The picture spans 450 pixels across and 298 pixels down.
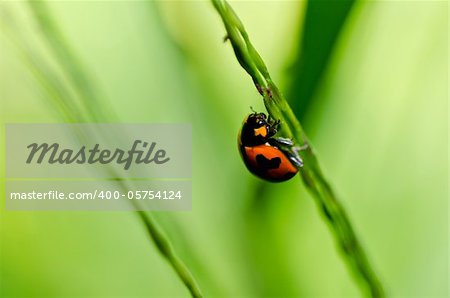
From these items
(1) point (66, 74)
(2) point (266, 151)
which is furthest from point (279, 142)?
(1) point (66, 74)

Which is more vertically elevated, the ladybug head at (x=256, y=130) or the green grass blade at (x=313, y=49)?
the green grass blade at (x=313, y=49)

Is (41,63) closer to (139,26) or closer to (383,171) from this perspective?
(139,26)

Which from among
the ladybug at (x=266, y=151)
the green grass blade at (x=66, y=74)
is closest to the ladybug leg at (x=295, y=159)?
the ladybug at (x=266, y=151)

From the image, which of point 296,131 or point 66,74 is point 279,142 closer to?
point 296,131

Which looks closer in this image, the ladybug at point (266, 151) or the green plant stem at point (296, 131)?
the green plant stem at point (296, 131)

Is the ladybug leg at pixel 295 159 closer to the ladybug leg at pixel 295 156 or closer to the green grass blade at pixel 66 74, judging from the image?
the ladybug leg at pixel 295 156

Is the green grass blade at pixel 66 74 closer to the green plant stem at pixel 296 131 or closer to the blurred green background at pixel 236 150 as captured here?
the blurred green background at pixel 236 150

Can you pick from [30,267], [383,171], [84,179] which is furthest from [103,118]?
[383,171]

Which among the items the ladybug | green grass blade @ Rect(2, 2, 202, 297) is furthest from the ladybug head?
green grass blade @ Rect(2, 2, 202, 297)
